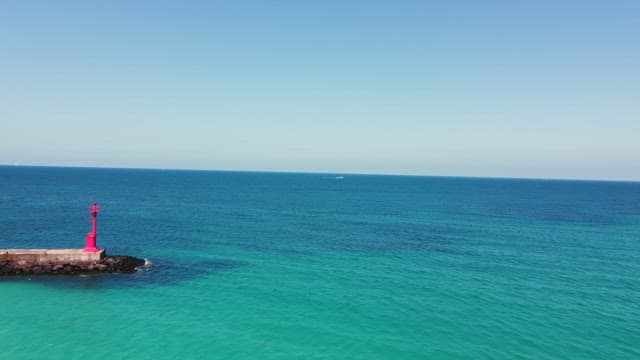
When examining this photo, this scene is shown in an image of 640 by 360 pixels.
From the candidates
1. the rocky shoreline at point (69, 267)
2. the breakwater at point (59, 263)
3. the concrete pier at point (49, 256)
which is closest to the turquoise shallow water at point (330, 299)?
the rocky shoreline at point (69, 267)

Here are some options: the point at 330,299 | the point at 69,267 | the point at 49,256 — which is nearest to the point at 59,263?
the point at 69,267

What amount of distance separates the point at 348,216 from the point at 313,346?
58.4 meters

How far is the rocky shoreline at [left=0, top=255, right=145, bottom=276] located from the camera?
110 ft

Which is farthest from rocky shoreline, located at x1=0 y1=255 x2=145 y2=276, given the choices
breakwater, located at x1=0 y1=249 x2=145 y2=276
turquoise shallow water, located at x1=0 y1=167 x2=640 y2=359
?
turquoise shallow water, located at x1=0 y1=167 x2=640 y2=359

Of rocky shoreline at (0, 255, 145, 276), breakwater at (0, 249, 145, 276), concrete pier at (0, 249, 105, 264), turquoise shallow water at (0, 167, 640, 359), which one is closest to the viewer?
turquoise shallow water at (0, 167, 640, 359)

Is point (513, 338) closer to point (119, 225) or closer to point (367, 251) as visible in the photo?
point (367, 251)

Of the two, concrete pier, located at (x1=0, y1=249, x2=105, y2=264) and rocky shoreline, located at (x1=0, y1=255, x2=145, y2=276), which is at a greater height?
concrete pier, located at (x1=0, y1=249, x2=105, y2=264)

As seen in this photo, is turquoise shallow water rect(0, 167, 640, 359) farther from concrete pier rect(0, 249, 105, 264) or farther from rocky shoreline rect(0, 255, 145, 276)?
concrete pier rect(0, 249, 105, 264)

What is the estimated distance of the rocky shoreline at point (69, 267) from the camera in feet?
110

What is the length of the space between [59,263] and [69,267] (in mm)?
890

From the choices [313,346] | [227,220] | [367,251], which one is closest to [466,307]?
[313,346]

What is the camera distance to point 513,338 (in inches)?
896

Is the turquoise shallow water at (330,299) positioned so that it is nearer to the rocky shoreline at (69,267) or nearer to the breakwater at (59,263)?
the rocky shoreline at (69,267)

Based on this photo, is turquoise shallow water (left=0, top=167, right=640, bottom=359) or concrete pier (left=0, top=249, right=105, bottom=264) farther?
concrete pier (left=0, top=249, right=105, bottom=264)
